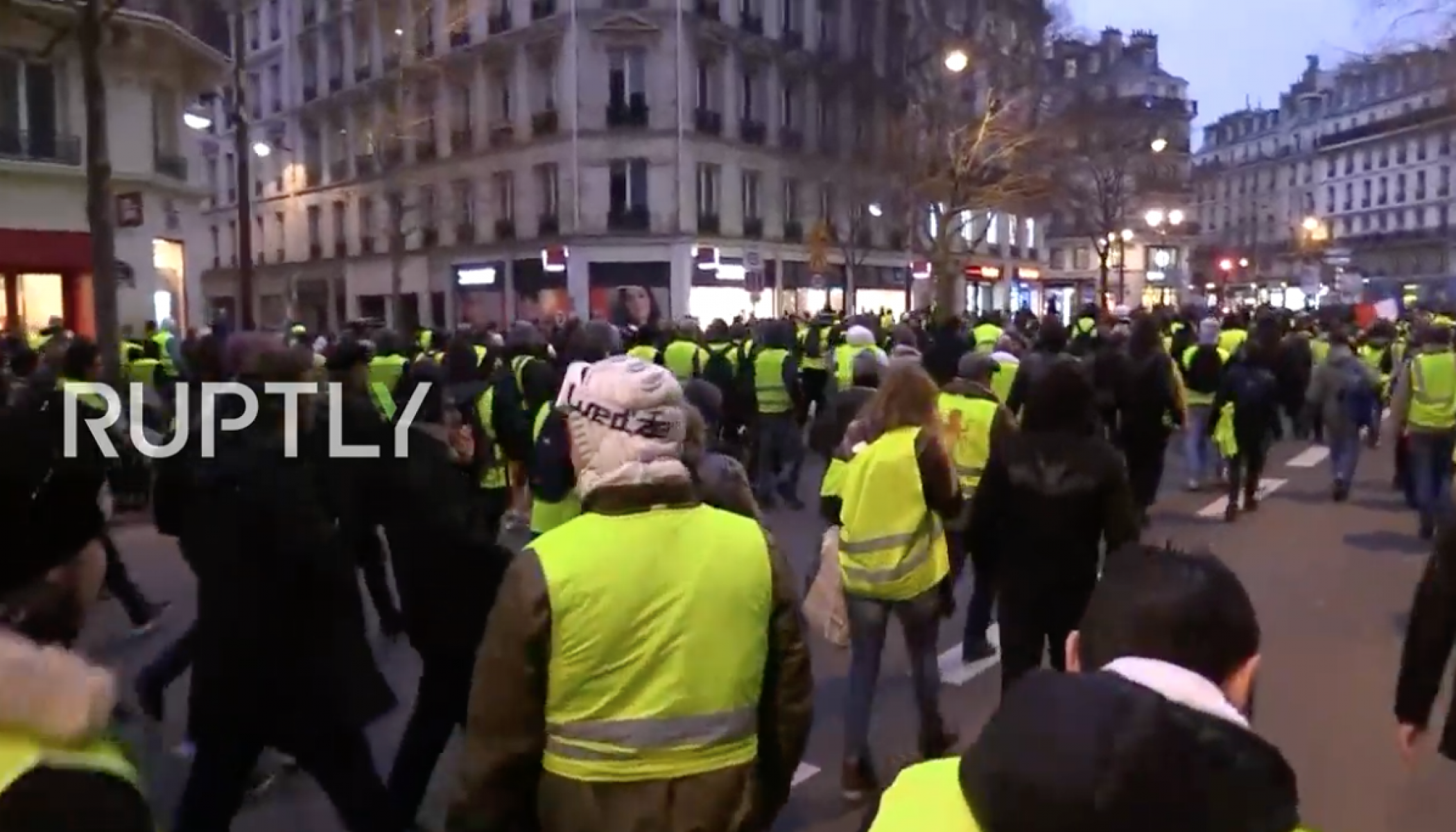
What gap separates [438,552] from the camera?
476 centimetres

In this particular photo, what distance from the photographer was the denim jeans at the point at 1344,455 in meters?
13.5

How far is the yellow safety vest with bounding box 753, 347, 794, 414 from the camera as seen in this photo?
41.9ft

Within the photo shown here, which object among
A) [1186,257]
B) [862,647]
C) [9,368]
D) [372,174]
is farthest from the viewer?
[1186,257]

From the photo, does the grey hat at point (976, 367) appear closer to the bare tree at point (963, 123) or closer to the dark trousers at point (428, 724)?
the dark trousers at point (428, 724)

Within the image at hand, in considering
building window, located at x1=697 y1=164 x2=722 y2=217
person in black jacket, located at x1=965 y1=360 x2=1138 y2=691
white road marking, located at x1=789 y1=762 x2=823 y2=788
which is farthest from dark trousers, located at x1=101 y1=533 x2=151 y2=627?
building window, located at x1=697 y1=164 x2=722 y2=217

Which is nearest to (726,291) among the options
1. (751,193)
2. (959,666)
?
(751,193)

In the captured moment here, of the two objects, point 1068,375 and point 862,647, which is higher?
point 1068,375

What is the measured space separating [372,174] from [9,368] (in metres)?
37.3

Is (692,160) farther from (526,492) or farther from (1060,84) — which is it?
(526,492)

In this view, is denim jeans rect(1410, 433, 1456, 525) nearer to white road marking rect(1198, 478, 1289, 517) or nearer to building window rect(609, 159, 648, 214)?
white road marking rect(1198, 478, 1289, 517)

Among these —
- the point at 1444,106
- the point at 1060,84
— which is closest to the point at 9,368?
the point at 1444,106

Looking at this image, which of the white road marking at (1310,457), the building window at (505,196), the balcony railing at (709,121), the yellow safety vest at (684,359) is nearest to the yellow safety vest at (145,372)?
the yellow safety vest at (684,359)

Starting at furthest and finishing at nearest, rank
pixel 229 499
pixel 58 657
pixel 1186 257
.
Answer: pixel 1186 257 < pixel 229 499 < pixel 58 657

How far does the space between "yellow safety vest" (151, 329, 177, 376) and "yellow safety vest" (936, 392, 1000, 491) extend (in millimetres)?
10757
